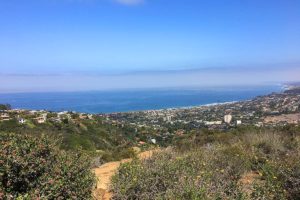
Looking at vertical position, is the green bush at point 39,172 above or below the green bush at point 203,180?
above

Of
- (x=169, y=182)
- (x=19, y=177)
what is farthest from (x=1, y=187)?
(x=169, y=182)

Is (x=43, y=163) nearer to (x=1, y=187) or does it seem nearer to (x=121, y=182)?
(x=1, y=187)

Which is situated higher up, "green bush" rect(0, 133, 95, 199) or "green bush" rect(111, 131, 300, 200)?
"green bush" rect(0, 133, 95, 199)

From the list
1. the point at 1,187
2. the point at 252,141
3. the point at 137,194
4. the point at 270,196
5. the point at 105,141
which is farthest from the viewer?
the point at 105,141

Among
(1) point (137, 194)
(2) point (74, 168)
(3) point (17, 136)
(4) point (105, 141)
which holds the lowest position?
(4) point (105, 141)

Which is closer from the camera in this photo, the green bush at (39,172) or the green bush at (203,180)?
the green bush at (39,172)

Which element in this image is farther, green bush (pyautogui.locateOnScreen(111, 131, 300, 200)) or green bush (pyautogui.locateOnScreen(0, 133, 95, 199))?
green bush (pyautogui.locateOnScreen(111, 131, 300, 200))

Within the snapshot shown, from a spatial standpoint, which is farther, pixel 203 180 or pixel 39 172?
pixel 203 180

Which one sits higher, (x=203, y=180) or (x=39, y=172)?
(x=39, y=172)
